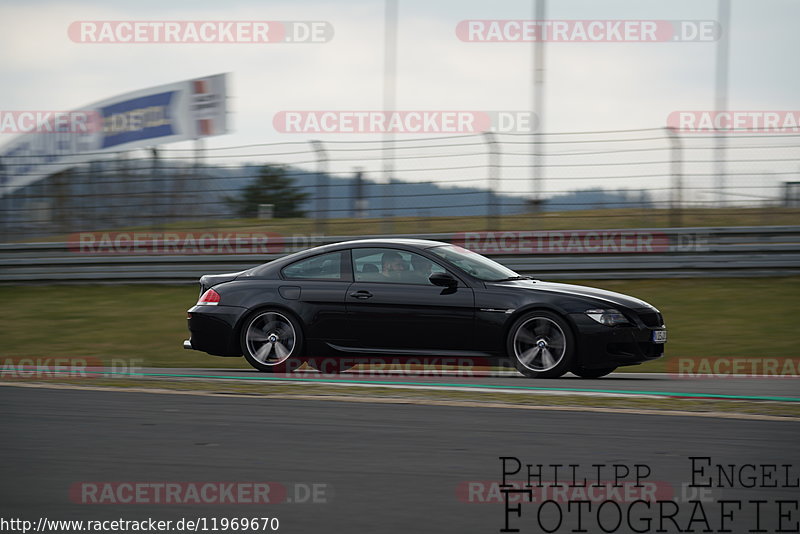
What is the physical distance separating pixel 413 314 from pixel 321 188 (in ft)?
24.8

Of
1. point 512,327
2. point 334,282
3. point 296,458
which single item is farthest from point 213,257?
point 296,458

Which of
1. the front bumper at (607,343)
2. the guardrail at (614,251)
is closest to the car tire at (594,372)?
the front bumper at (607,343)

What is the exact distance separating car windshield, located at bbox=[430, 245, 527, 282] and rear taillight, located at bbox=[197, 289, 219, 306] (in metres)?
2.09

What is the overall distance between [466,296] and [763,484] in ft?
16.2

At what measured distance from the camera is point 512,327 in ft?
31.1

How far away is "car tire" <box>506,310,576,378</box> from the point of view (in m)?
9.32

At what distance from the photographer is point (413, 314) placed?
9805 millimetres

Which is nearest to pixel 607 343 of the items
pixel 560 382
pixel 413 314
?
pixel 560 382

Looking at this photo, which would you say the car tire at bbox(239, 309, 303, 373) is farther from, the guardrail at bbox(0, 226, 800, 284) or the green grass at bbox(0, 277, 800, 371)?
the guardrail at bbox(0, 226, 800, 284)

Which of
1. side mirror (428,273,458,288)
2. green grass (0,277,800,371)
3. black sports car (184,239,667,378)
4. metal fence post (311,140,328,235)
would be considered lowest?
green grass (0,277,800,371)

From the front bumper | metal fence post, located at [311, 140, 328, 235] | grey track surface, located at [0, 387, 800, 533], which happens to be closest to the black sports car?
the front bumper

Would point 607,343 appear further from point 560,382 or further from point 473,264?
point 473,264

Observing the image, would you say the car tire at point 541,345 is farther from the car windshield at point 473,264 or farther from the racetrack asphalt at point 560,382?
the car windshield at point 473,264

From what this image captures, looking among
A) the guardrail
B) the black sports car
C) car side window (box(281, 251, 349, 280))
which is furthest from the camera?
the guardrail
